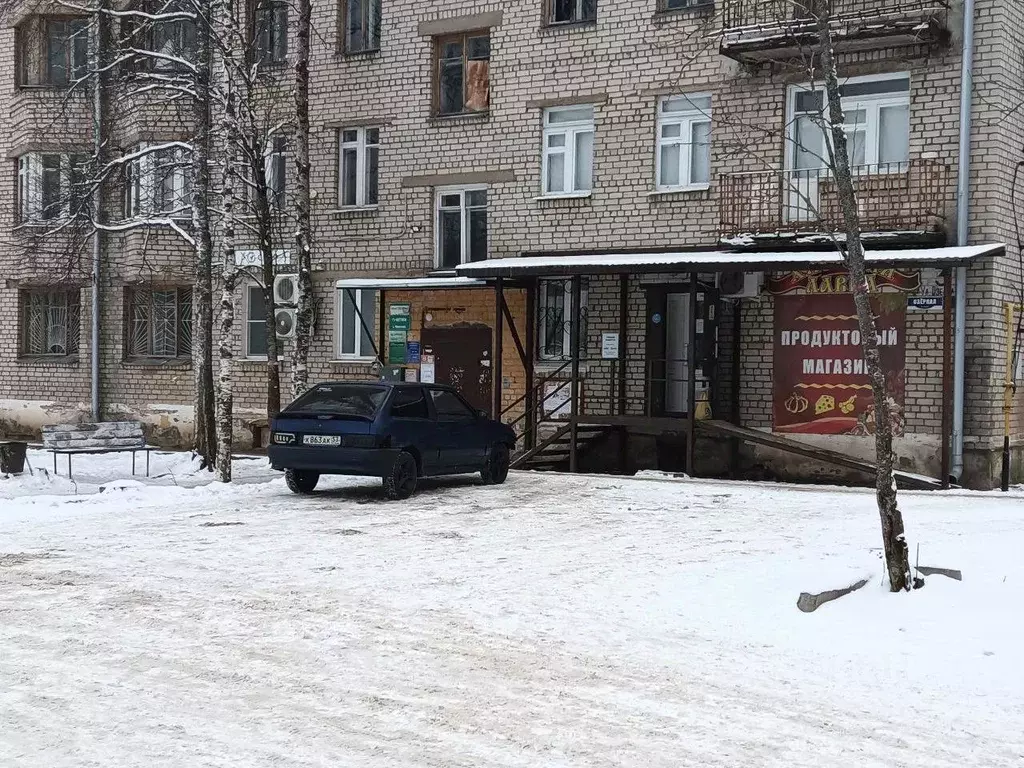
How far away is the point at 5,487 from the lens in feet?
50.3

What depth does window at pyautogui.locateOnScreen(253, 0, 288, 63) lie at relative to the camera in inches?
953

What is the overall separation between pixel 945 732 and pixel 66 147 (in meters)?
24.6

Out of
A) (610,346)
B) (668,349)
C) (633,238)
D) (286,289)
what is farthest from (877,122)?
(286,289)

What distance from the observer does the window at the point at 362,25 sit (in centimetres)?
2341

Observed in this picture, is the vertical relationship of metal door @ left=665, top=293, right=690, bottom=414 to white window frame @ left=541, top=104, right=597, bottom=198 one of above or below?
below

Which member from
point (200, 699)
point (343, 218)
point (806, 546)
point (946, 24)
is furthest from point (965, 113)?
point (200, 699)

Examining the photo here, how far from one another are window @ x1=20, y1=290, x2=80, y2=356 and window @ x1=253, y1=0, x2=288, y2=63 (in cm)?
697

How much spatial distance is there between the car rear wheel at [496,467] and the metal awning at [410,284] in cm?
458

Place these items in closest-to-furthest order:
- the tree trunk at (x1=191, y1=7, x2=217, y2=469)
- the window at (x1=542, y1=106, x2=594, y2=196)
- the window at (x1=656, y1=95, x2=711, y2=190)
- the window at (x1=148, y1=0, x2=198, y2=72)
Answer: the tree trunk at (x1=191, y1=7, x2=217, y2=469), the window at (x1=656, y1=95, x2=711, y2=190), the window at (x1=542, y1=106, x2=594, y2=196), the window at (x1=148, y1=0, x2=198, y2=72)

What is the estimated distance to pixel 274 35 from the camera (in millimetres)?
24625

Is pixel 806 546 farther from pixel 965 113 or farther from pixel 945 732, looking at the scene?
pixel 965 113

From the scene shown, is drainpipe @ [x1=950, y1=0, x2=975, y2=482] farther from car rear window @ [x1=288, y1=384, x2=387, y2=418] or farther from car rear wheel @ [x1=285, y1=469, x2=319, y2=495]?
car rear wheel @ [x1=285, y1=469, x2=319, y2=495]

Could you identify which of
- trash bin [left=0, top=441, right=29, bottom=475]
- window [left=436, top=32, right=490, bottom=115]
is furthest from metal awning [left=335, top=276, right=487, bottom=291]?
trash bin [left=0, top=441, right=29, bottom=475]

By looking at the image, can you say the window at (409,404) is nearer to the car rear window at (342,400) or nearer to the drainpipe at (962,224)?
the car rear window at (342,400)
